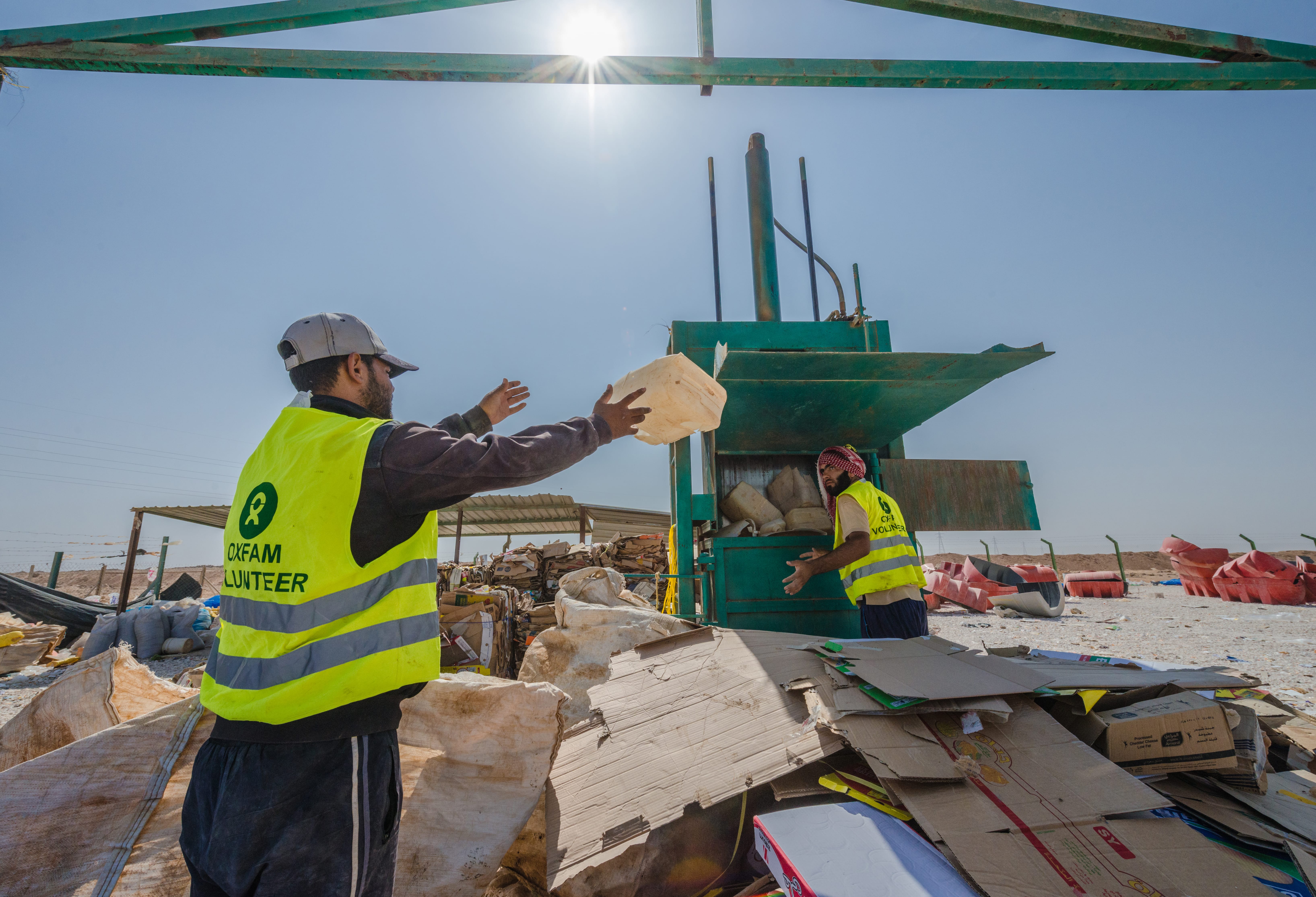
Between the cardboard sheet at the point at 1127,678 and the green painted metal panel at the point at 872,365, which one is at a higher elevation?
the green painted metal panel at the point at 872,365

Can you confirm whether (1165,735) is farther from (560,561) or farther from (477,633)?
(560,561)

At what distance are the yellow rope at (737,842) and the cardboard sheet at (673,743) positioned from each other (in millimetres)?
107

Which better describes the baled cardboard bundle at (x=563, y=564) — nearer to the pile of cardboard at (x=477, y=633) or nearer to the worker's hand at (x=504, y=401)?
the pile of cardboard at (x=477, y=633)

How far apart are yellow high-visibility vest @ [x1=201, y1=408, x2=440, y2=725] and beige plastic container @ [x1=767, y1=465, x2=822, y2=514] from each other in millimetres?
3652

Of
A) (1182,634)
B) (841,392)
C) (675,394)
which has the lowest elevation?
(1182,634)

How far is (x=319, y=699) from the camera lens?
120 cm

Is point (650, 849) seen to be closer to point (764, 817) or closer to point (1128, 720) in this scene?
point (764, 817)

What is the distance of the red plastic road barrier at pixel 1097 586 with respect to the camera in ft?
42.9

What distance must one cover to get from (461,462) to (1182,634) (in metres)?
8.68

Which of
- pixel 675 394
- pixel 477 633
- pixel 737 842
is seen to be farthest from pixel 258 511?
pixel 477 633

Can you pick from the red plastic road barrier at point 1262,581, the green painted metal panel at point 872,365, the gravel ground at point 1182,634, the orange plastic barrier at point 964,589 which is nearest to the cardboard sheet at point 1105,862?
the gravel ground at point 1182,634

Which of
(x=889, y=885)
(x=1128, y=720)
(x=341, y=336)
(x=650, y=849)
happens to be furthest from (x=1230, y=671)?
(x=341, y=336)

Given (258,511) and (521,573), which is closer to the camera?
(258,511)

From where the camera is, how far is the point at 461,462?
4.30 ft
